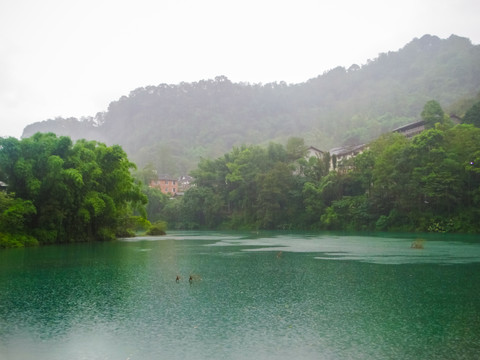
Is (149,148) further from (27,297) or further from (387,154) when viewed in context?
(27,297)

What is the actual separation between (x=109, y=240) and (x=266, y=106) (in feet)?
381

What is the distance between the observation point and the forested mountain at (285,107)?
11906 centimetres

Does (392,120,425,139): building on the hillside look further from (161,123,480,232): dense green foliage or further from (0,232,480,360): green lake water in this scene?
(0,232,480,360): green lake water

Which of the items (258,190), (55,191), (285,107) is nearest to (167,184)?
(258,190)

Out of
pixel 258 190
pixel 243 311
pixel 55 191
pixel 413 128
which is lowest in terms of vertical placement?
pixel 243 311

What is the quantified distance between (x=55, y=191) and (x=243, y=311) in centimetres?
2617

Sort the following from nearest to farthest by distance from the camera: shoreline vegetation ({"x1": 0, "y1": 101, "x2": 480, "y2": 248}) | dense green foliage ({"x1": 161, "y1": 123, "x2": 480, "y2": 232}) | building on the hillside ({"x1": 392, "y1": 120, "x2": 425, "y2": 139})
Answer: shoreline vegetation ({"x1": 0, "y1": 101, "x2": 480, "y2": 248}), dense green foliage ({"x1": 161, "y1": 123, "x2": 480, "y2": 232}), building on the hillside ({"x1": 392, "y1": 120, "x2": 425, "y2": 139})

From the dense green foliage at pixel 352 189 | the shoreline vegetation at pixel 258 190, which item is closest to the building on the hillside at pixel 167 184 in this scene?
the shoreline vegetation at pixel 258 190

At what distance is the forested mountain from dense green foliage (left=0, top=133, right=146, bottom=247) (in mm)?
77050

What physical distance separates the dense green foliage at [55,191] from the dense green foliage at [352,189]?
106 ft

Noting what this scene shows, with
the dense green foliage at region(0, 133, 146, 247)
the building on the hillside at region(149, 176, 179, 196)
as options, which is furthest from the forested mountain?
the dense green foliage at region(0, 133, 146, 247)

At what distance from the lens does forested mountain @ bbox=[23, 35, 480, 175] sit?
391 feet

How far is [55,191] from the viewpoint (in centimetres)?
3303

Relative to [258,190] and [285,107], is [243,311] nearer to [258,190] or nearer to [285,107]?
[258,190]
